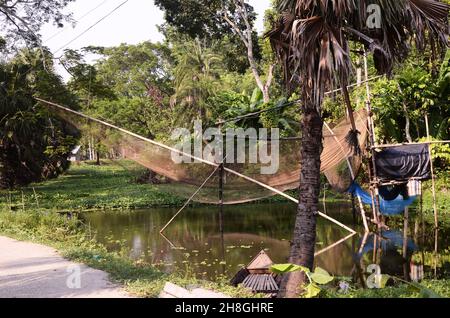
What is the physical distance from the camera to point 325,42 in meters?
4.23

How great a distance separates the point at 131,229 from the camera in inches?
422

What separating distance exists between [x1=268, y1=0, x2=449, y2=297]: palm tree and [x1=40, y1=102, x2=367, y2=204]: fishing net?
251 cm

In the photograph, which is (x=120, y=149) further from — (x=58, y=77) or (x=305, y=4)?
(x=58, y=77)

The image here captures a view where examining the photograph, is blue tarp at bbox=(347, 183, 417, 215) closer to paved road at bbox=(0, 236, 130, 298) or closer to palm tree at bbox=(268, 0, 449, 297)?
palm tree at bbox=(268, 0, 449, 297)

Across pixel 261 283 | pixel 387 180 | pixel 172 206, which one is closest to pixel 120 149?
pixel 261 283

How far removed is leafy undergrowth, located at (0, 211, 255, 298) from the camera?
13.7ft

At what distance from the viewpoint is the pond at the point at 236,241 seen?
7.10 m

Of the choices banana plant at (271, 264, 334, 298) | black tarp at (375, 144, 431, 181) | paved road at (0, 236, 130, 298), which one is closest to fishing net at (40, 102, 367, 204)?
black tarp at (375, 144, 431, 181)

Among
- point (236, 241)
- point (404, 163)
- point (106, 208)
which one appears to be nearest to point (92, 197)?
point (106, 208)

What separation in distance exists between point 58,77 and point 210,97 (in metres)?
5.94

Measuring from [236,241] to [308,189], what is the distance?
4.73 meters

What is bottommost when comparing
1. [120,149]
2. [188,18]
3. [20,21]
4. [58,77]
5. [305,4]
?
[120,149]

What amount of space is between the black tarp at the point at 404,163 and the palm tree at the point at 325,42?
3.72m
